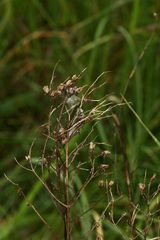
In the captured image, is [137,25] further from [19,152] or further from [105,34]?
[19,152]

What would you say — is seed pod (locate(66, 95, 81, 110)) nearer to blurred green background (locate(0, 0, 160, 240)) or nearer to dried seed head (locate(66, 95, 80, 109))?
dried seed head (locate(66, 95, 80, 109))

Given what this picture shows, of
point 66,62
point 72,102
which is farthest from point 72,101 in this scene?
point 66,62

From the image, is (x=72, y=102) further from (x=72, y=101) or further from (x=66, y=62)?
(x=66, y=62)

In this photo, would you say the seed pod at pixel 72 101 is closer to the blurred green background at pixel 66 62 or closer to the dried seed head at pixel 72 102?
the dried seed head at pixel 72 102

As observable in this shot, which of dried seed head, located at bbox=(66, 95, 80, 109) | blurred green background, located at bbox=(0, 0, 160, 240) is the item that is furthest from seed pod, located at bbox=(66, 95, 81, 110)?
blurred green background, located at bbox=(0, 0, 160, 240)

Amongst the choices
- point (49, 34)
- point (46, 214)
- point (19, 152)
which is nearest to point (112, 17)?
point (49, 34)

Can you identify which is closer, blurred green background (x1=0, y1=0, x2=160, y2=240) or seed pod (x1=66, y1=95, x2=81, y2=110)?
seed pod (x1=66, y1=95, x2=81, y2=110)

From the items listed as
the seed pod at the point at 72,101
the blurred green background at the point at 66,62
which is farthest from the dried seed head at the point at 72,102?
the blurred green background at the point at 66,62

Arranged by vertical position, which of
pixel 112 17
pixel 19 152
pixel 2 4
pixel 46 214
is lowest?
pixel 46 214
